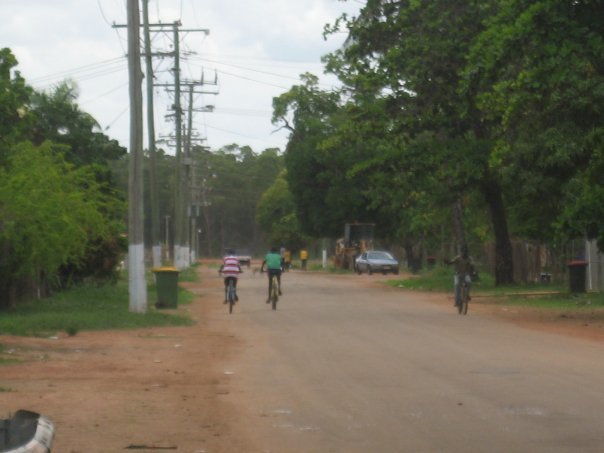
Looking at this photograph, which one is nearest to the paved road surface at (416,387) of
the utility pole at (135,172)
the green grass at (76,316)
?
the green grass at (76,316)

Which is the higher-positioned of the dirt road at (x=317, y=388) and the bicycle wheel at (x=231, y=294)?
the bicycle wheel at (x=231, y=294)

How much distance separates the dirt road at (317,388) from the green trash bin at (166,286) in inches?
279

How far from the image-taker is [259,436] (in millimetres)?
10984

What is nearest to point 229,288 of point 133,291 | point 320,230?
point 133,291

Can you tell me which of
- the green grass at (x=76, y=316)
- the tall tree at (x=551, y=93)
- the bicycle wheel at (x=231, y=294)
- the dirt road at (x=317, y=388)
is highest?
the tall tree at (x=551, y=93)

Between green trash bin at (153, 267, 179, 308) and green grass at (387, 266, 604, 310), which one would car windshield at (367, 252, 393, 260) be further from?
green trash bin at (153, 267, 179, 308)

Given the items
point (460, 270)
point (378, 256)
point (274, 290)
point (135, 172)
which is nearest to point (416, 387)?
point (135, 172)

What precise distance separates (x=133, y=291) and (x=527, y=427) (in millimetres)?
18575

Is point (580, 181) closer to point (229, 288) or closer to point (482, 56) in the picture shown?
point (482, 56)

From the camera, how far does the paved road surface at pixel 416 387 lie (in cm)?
1077

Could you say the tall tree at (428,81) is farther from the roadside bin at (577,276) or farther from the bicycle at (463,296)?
the bicycle at (463,296)

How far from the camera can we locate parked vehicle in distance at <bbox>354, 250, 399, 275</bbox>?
2685 inches

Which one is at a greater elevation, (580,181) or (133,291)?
(580,181)

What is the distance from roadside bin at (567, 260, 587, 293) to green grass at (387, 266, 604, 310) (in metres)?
0.30
